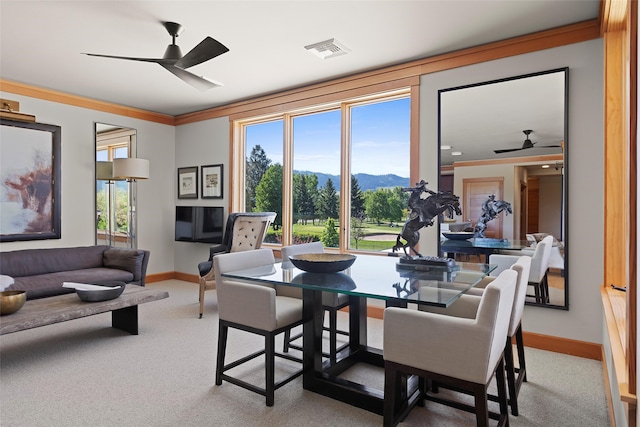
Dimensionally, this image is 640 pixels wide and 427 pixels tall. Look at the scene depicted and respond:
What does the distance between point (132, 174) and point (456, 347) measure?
4537mm

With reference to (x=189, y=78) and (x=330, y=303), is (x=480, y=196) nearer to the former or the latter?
(x=330, y=303)

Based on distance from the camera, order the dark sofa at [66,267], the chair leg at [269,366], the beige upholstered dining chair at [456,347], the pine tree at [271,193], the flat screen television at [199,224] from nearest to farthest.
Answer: the beige upholstered dining chair at [456,347], the chair leg at [269,366], the dark sofa at [66,267], the pine tree at [271,193], the flat screen television at [199,224]

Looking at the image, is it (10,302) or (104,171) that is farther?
(104,171)

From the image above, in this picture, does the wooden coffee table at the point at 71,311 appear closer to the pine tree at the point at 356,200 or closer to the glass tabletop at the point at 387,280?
the glass tabletop at the point at 387,280

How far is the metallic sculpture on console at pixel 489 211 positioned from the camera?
3406mm

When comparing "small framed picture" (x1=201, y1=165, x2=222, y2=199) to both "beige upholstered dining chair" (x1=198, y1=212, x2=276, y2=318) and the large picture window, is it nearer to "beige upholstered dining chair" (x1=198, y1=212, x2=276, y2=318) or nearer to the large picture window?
the large picture window

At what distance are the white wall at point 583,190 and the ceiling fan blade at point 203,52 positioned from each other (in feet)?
8.27

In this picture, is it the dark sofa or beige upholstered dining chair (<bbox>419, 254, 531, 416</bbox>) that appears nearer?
beige upholstered dining chair (<bbox>419, 254, 531, 416</bbox>)

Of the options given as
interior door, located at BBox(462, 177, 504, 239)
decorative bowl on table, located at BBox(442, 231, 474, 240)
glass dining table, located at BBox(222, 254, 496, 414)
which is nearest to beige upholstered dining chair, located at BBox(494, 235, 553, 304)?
interior door, located at BBox(462, 177, 504, 239)

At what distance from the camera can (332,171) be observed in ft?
15.3

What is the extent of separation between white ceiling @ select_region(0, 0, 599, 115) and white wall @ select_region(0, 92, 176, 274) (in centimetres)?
69

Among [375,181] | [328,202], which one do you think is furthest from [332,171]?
[375,181]

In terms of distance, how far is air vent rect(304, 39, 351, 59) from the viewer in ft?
11.0

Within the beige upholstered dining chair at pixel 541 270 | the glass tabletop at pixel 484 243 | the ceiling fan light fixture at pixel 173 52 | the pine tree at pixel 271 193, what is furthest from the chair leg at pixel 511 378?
the pine tree at pixel 271 193
